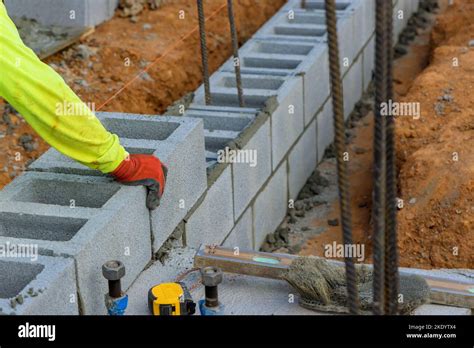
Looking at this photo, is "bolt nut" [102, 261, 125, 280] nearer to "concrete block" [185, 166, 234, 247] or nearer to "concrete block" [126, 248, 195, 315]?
"concrete block" [126, 248, 195, 315]

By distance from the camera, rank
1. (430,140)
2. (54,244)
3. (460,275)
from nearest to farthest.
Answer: (54,244) < (460,275) < (430,140)

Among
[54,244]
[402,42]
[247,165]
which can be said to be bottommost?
[402,42]

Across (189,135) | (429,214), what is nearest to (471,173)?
(429,214)

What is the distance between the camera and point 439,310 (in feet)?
14.0

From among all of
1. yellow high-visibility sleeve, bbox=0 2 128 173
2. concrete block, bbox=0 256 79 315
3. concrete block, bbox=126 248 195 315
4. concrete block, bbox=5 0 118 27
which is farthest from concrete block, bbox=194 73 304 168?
concrete block, bbox=0 256 79 315

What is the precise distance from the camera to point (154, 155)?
189 inches

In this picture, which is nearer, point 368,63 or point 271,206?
point 271,206

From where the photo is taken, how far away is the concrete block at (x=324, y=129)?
304 inches

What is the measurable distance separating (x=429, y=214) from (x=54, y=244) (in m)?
2.59

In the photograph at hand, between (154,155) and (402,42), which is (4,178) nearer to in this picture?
(154,155)

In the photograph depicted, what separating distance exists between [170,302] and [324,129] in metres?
3.92

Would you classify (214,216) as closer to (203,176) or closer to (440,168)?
(203,176)

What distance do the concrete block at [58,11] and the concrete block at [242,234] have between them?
2637mm

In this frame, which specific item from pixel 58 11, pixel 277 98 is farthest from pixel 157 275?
pixel 58 11
